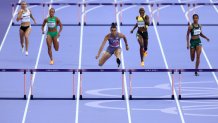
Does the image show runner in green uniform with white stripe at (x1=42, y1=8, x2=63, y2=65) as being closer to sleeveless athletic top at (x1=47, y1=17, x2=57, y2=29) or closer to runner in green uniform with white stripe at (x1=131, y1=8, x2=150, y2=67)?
sleeveless athletic top at (x1=47, y1=17, x2=57, y2=29)

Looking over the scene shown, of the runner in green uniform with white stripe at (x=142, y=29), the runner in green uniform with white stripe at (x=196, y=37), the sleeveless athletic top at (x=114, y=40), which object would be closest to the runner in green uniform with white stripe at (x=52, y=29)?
the sleeveless athletic top at (x=114, y=40)

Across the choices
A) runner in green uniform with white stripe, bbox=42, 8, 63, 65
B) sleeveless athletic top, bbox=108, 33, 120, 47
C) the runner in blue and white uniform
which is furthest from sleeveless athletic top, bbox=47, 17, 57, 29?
sleeveless athletic top, bbox=108, 33, 120, 47

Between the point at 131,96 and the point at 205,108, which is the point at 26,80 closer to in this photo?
the point at 131,96

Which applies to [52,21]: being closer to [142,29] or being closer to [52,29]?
[52,29]

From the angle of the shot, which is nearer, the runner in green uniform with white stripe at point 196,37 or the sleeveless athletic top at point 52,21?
the runner in green uniform with white stripe at point 196,37

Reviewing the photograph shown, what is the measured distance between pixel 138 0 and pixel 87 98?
1202 cm

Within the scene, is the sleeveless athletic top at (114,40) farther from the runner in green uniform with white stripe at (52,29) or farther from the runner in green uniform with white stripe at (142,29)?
the runner in green uniform with white stripe at (52,29)

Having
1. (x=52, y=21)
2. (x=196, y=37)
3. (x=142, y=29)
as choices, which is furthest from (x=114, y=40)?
(x=196, y=37)

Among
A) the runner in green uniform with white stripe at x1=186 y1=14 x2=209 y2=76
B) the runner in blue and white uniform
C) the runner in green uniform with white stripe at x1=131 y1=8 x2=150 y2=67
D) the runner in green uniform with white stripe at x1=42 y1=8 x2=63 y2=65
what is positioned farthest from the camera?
the runner in green uniform with white stripe at x1=42 y1=8 x2=63 y2=65

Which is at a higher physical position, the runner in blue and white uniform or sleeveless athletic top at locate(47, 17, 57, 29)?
sleeveless athletic top at locate(47, 17, 57, 29)

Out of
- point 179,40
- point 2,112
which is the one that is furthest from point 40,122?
point 179,40

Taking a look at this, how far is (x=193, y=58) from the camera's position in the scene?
34.8m

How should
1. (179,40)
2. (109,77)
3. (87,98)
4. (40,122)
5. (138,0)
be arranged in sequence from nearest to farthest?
(40,122)
(87,98)
(109,77)
(179,40)
(138,0)

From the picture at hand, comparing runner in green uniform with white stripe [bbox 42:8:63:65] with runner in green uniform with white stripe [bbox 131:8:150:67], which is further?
runner in green uniform with white stripe [bbox 42:8:63:65]
